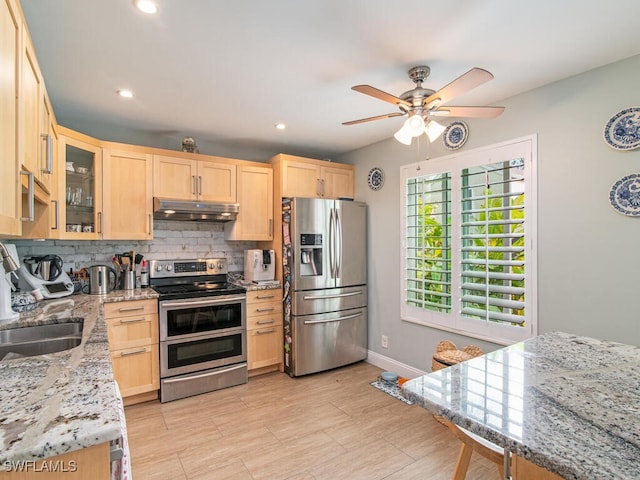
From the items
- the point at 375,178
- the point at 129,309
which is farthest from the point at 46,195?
the point at 375,178

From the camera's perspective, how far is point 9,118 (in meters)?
1.07

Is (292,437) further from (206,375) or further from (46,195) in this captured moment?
(46,195)

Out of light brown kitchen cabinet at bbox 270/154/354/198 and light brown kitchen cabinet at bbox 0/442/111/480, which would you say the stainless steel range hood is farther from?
light brown kitchen cabinet at bbox 0/442/111/480

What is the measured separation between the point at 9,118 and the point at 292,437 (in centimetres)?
234

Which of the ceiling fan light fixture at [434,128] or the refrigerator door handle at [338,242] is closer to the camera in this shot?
the ceiling fan light fixture at [434,128]

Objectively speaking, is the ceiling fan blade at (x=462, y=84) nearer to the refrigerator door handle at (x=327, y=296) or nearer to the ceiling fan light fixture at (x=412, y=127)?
the ceiling fan light fixture at (x=412, y=127)

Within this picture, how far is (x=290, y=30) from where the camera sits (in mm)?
1728

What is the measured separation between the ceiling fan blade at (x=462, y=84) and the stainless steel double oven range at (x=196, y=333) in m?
2.34

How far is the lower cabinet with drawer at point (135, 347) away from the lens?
8.94ft

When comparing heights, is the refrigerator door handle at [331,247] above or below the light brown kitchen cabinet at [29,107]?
below

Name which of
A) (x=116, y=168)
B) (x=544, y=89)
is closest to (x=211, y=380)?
(x=116, y=168)

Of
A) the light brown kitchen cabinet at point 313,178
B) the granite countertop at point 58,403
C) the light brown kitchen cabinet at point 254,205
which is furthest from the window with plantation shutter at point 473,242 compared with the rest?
the granite countertop at point 58,403

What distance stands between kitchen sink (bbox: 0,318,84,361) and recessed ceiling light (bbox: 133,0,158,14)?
1651mm

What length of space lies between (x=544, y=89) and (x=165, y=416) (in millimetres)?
3704
